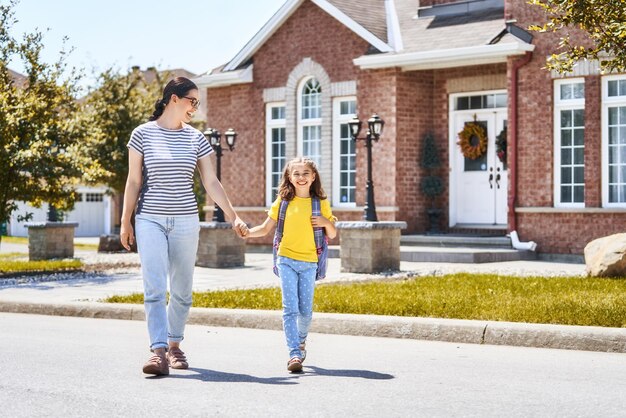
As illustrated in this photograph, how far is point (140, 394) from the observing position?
6531 mm

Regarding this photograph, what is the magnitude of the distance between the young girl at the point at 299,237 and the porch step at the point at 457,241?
40.9ft

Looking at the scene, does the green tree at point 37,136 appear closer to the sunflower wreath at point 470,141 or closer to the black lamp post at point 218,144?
the black lamp post at point 218,144

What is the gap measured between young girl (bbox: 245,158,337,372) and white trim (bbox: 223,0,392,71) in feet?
46.6

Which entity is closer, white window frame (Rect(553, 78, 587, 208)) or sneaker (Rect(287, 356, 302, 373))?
sneaker (Rect(287, 356, 302, 373))

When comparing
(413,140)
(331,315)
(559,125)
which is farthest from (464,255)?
(331,315)

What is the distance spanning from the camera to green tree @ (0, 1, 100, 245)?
17.5 m

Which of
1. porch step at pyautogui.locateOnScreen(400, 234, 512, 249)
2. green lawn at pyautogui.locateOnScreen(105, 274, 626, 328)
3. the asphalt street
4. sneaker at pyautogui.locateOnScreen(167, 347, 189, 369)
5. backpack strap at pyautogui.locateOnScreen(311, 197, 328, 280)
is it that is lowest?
the asphalt street

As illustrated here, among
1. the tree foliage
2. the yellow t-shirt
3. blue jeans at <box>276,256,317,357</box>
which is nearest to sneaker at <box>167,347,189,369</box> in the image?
blue jeans at <box>276,256,317,357</box>

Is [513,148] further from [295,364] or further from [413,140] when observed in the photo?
[295,364]

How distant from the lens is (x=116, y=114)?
2886 centimetres

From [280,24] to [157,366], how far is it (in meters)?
17.3

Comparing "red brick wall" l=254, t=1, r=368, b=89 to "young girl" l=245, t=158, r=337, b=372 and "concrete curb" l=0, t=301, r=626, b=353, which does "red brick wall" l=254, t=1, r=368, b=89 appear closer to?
"concrete curb" l=0, t=301, r=626, b=353

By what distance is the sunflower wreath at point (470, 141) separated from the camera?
70.0 feet

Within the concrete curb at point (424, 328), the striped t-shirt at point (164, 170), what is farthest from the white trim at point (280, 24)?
the striped t-shirt at point (164, 170)
